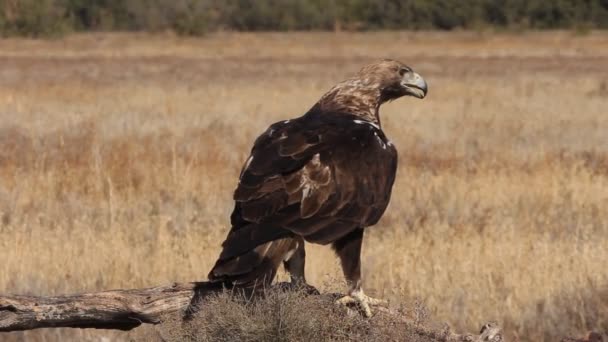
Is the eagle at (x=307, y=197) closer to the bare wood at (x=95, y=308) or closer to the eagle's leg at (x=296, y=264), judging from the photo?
the eagle's leg at (x=296, y=264)

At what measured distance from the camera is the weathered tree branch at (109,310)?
493 cm

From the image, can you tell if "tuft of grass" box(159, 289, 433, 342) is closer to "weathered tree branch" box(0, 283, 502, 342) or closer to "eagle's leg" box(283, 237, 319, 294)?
"weathered tree branch" box(0, 283, 502, 342)

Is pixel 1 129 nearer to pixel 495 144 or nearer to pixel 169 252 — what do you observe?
pixel 495 144

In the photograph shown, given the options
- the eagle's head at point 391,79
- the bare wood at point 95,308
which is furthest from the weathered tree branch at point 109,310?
the eagle's head at point 391,79

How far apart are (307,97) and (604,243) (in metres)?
15.5

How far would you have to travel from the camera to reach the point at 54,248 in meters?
9.01

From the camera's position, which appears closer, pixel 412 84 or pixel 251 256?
pixel 251 256

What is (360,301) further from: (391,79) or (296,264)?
(391,79)

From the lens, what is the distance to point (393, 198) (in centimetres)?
1176

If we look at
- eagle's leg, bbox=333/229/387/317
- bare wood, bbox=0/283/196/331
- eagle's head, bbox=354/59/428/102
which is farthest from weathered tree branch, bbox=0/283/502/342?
eagle's head, bbox=354/59/428/102

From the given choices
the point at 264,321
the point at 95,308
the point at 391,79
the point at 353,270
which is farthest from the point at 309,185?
the point at 391,79

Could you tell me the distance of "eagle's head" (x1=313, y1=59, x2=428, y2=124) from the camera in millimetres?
6172

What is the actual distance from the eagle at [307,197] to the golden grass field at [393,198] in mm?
361

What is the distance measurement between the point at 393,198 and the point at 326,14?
257 feet
